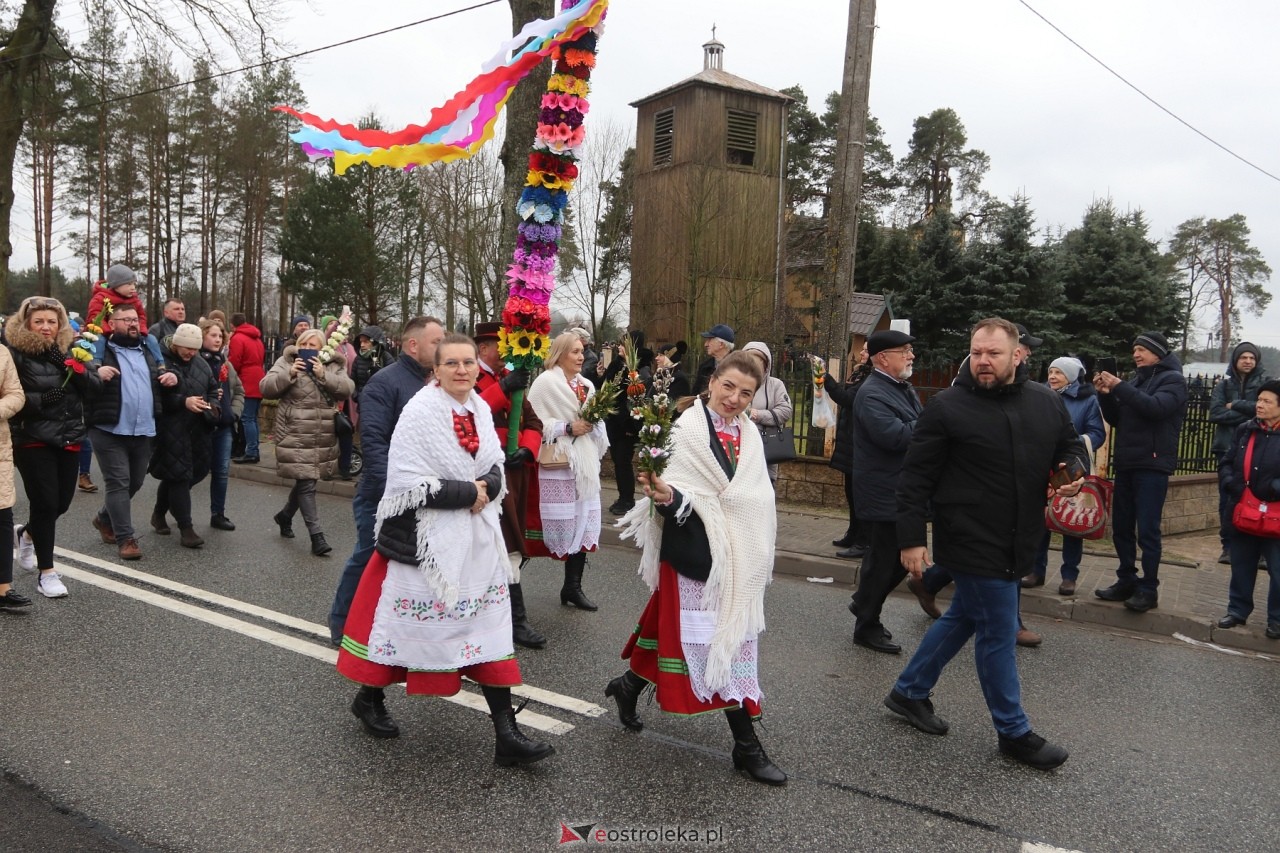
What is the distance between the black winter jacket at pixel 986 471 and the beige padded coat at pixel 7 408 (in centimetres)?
514

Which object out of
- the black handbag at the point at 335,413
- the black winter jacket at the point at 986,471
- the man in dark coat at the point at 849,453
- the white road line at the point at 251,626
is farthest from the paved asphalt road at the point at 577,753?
the black handbag at the point at 335,413

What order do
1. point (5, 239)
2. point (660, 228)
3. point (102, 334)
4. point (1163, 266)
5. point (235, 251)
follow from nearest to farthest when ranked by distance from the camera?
point (102, 334), point (5, 239), point (1163, 266), point (660, 228), point (235, 251)

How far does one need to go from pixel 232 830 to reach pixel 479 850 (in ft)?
2.93

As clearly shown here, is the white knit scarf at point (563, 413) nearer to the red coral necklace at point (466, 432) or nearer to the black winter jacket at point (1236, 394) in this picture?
the red coral necklace at point (466, 432)

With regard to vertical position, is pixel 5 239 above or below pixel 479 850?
above

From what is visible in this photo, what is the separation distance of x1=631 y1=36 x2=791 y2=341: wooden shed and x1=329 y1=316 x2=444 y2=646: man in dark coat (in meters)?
19.2

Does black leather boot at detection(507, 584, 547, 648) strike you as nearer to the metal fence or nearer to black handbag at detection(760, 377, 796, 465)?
black handbag at detection(760, 377, 796, 465)

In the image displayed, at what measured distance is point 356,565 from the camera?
16.5 feet

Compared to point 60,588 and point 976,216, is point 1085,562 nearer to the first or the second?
point 60,588

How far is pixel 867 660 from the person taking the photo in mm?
5746

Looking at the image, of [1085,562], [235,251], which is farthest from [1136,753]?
[235,251]

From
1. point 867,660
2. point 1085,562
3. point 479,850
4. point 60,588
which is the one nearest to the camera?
point 479,850

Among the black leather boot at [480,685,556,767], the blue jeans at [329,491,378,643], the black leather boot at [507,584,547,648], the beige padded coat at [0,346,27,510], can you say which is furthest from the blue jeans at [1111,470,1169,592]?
Answer: the beige padded coat at [0,346,27,510]

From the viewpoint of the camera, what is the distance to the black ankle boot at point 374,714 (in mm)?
4219
